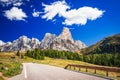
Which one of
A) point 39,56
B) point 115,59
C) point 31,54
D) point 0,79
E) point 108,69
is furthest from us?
point 31,54

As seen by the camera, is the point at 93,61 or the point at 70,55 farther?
the point at 70,55

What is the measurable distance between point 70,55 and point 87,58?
15.5 meters

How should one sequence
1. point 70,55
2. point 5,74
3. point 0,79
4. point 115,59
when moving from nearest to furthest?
point 0,79, point 5,74, point 115,59, point 70,55

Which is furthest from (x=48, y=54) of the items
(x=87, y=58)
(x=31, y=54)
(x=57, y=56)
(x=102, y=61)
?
(x=102, y=61)

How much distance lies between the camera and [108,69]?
78.3ft

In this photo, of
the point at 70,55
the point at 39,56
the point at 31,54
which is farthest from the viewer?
the point at 70,55

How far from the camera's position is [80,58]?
169750 mm

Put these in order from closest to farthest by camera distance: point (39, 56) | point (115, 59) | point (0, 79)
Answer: point (0, 79)
point (115, 59)
point (39, 56)

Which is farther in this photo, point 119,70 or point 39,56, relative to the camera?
point 39,56

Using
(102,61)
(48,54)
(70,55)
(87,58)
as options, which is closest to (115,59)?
(102,61)

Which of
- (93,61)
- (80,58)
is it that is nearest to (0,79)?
Result: (93,61)

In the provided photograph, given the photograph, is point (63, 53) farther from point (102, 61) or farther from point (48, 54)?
point (102, 61)

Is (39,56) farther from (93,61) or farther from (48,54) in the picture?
(93,61)

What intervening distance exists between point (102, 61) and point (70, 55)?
35358 millimetres
